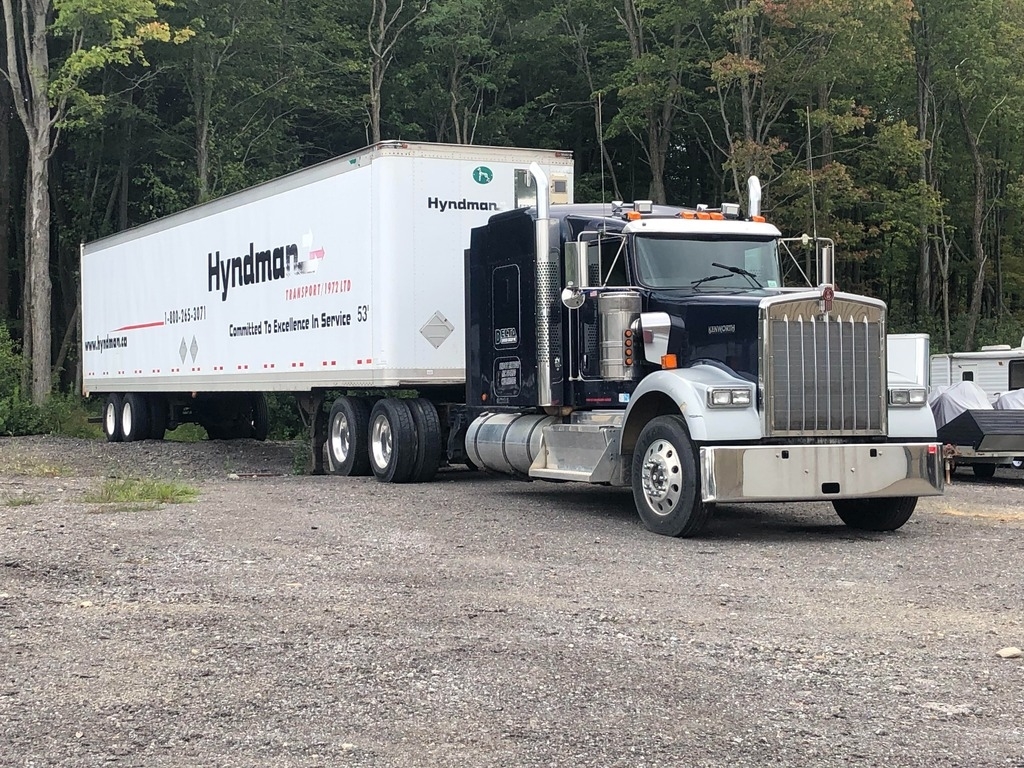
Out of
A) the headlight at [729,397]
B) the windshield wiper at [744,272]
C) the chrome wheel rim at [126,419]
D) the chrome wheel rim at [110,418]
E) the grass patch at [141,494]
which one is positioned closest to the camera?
the headlight at [729,397]

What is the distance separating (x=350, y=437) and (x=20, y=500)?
4930 millimetres

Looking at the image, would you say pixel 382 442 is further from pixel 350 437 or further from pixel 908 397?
pixel 908 397

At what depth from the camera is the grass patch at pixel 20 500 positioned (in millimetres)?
13430

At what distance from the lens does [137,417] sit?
83.3ft

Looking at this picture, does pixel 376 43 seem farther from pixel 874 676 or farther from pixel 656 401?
pixel 874 676

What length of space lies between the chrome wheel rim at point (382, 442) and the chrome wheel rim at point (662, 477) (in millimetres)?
5613

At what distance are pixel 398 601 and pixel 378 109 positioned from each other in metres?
34.5

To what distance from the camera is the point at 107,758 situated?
4.98 m

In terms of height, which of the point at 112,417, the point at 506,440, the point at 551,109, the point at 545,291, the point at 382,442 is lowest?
the point at 382,442

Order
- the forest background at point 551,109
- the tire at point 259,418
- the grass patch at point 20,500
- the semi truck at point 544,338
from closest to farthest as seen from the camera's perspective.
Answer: the semi truck at point 544,338, the grass patch at point 20,500, the tire at point 259,418, the forest background at point 551,109

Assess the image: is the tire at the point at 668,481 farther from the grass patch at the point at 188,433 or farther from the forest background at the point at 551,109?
the forest background at the point at 551,109

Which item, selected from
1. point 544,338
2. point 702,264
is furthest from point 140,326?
point 702,264

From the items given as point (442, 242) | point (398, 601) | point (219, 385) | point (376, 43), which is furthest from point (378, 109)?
point (398, 601)

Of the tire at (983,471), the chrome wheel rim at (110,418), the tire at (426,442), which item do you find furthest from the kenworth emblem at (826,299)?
the chrome wheel rim at (110,418)
